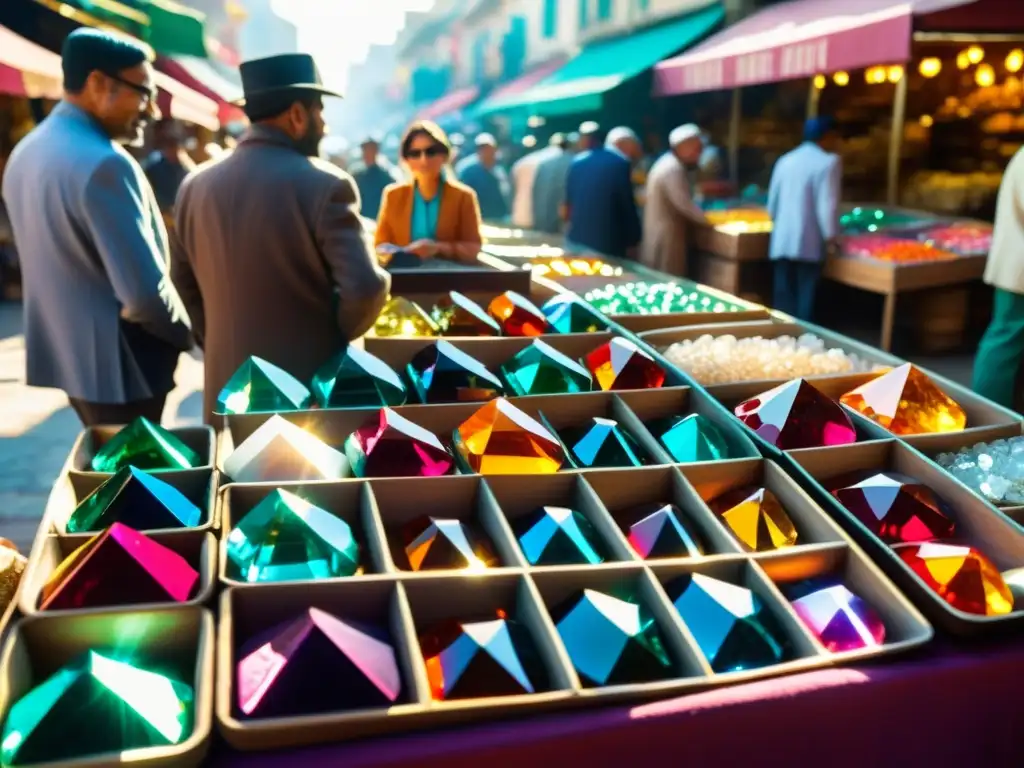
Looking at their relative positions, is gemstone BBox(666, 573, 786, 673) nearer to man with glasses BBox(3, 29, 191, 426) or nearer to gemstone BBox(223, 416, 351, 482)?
gemstone BBox(223, 416, 351, 482)

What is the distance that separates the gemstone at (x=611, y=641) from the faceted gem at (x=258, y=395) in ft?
3.05

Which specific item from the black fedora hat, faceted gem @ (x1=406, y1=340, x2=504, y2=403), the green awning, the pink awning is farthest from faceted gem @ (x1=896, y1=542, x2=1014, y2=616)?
the green awning

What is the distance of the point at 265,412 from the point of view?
193 centimetres

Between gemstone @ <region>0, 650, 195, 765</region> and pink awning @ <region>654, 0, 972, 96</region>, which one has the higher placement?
pink awning @ <region>654, 0, 972, 96</region>

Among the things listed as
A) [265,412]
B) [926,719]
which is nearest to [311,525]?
[265,412]

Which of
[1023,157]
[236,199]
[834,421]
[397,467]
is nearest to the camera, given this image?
[397,467]

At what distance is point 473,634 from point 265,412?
35.0 inches

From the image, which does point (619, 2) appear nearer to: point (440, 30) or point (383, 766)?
point (383, 766)

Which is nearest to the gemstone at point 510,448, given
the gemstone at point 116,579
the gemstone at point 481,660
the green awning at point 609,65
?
the gemstone at point 481,660

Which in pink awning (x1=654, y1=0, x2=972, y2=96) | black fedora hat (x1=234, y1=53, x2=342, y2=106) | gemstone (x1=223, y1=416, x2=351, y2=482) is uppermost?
pink awning (x1=654, y1=0, x2=972, y2=96)

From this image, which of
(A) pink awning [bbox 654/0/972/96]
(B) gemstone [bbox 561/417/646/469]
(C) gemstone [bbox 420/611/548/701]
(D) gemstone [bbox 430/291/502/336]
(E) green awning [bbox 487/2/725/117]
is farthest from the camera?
(E) green awning [bbox 487/2/725/117]

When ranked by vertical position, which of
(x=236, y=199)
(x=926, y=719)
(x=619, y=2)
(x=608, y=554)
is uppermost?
(x=619, y=2)

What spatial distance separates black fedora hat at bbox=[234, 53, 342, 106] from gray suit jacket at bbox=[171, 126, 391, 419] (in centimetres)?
11

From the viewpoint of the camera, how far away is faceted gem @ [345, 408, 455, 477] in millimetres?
1667
